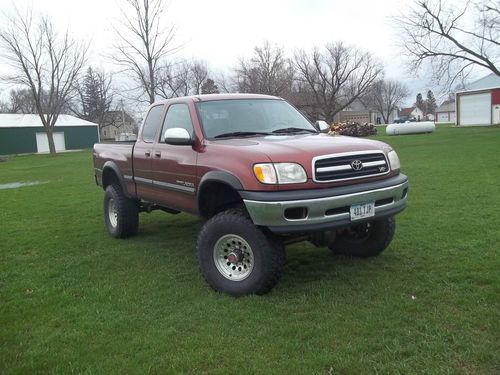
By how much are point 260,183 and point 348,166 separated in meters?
0.84

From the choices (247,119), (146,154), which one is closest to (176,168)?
(146,154)

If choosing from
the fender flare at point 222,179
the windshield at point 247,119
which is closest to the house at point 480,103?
the windshield at point 247,119

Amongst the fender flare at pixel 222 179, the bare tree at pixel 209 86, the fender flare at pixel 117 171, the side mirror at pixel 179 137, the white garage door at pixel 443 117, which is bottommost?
the white garage door at pixel 443 117

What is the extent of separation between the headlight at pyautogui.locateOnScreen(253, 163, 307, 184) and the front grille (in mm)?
138

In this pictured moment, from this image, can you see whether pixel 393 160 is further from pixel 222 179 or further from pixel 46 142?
pixel 46 142

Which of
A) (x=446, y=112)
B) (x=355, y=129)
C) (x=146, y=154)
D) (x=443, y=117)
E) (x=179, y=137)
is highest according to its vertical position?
(x=179, y=137)

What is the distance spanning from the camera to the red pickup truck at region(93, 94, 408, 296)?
430 cm

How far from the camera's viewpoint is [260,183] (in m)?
4.31

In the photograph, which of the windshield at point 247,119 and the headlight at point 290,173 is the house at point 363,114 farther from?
the headlight at point 290,173

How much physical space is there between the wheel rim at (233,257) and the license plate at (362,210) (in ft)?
3.31

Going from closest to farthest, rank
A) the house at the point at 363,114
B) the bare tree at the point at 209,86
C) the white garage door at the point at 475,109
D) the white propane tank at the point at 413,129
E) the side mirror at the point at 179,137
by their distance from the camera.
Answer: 1. the side mirror at the point at 179,137
2. the white propane tank at the point at 413,129
3. the white garage door at the point at 475,109
4. the bare tree at the point at 209,86
5. the house at the point at 363,114

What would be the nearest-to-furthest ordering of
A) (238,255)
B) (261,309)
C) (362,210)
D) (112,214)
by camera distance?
1. (261,309)
2. (362,210)
3. (238,255)
4. (112,214)

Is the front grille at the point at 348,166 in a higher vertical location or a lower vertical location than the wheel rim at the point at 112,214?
higher

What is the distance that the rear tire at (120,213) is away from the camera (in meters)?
7.16
